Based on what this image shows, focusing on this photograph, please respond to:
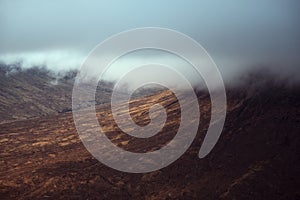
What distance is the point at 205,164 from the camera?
3585 inches

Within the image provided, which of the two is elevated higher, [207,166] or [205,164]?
[205,164]

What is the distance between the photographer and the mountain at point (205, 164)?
266 ft

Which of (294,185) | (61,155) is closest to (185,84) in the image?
(61,155)

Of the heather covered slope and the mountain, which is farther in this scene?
the mountain

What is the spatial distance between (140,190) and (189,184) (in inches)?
367

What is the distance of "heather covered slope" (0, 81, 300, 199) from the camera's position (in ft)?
265

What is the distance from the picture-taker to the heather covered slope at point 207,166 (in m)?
80.8

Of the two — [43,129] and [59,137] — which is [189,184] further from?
[43,129]

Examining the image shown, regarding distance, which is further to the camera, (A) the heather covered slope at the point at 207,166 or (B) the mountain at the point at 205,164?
(B) the mountain at the point at 205,164

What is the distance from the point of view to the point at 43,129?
165 metres

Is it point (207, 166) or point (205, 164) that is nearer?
point (207, 166)

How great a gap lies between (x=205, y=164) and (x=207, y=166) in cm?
112

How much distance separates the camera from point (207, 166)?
90000 millimetres

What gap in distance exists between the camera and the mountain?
3189 inches
